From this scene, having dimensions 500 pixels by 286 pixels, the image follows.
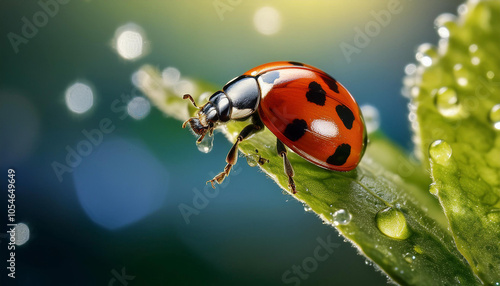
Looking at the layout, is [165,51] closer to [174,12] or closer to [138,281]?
[174,12]

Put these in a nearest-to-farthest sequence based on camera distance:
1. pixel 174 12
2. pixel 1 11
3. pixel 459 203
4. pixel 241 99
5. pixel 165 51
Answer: pixel 459 203 → pixel 241 99 → pixel 1 11 → pixel 165 51 → pixel 174 12

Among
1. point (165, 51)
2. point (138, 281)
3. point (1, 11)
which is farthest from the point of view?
point (165, 51)

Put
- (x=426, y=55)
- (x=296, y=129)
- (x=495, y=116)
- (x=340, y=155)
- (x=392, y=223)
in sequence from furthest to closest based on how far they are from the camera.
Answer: (x=296, y=129) < (x=340, y=155) < (x=426, y=55) < (x=495, y=116) < (x=392, y=223)

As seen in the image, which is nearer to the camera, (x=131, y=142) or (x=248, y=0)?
(x=131, y=142)

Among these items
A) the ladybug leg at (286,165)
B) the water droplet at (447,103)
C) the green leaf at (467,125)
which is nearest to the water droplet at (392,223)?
the green leaf at (467,125)

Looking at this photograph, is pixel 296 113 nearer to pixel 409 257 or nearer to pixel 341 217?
pixel 341 217

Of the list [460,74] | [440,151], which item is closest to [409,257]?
[440,151]

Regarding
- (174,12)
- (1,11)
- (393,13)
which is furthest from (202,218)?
(393,13)
